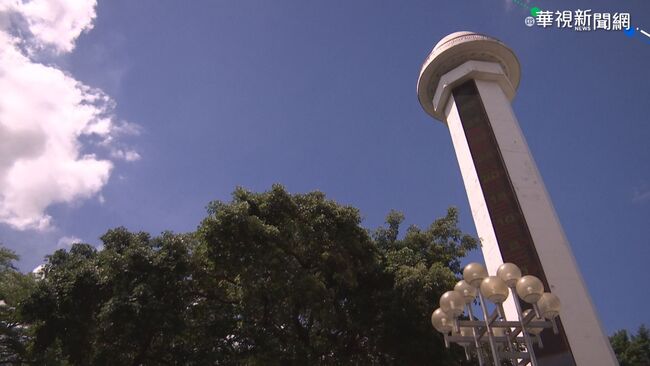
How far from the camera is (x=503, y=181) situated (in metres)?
16.9

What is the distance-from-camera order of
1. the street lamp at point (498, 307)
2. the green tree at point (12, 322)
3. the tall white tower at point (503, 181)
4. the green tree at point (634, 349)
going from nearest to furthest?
1. the street lamp at point (498, 307)
2. the tall white tower at point (503, 181)
3. the green tree at point (12, 322)
4. the green tree at point (634, 349)

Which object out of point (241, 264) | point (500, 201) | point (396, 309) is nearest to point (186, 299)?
point (241, 264)

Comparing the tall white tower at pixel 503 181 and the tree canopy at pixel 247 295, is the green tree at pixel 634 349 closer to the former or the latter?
the tall white tower at pixel 503 181

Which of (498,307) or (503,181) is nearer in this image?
(498,307)

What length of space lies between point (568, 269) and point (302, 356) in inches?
355

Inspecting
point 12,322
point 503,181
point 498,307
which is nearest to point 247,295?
point 498,307

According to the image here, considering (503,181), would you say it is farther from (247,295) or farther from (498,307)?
(498,307)

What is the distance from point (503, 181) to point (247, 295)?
33.1 feet

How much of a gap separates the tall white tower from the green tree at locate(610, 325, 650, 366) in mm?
18537

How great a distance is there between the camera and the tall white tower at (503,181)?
13.8 metres

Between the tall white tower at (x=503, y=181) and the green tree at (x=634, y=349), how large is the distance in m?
18.5

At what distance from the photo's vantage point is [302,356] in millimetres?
11844

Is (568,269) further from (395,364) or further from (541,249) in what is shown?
(395,364)

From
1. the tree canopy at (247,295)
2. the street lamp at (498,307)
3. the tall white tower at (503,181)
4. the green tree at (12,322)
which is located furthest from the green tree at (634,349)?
the green tree at (12,322)
